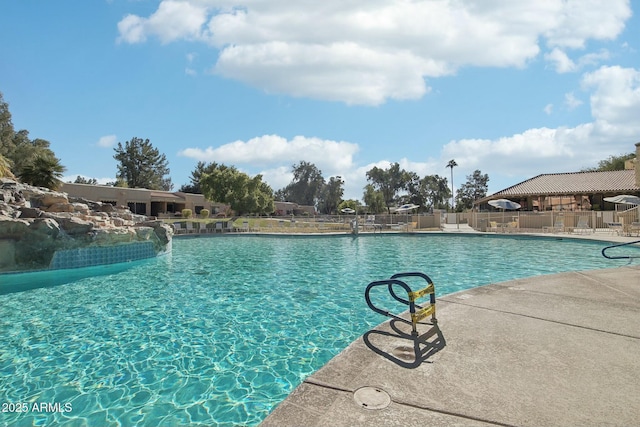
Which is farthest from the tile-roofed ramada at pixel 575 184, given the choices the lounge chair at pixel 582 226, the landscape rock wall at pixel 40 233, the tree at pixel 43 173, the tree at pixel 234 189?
the tree at pixel 43 173

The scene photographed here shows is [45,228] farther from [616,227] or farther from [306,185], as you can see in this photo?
[306,185]

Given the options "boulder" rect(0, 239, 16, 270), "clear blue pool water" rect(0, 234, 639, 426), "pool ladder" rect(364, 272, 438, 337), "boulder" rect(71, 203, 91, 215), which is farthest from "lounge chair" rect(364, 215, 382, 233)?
"pool ladder" rect(364, 272, 438, 337)

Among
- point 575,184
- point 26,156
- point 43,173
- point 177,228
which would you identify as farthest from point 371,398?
point 26,156

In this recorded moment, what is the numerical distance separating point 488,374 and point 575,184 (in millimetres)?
32756

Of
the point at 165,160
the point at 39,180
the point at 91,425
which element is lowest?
the point at 91,425

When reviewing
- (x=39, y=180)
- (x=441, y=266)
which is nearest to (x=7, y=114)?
(x=39, y=180)

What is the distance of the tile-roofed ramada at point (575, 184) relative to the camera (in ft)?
88.6

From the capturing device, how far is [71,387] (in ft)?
12.9

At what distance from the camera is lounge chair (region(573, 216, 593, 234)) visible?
65.7 ft

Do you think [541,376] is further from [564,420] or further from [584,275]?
[584,275]

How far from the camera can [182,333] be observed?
18.1 ft

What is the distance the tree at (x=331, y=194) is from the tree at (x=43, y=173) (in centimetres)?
5311

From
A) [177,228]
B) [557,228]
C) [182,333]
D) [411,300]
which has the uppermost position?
[411,300]

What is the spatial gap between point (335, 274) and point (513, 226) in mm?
17624
